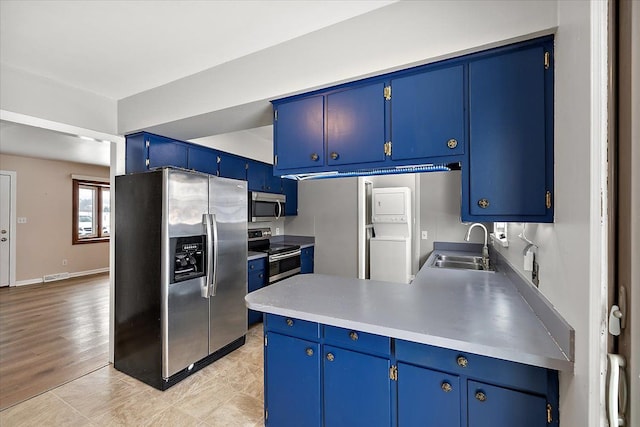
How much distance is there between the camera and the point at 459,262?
3297 mm

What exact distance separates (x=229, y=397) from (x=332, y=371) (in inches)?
49.2

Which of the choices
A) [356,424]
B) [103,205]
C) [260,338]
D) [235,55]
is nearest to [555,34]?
[235,55]

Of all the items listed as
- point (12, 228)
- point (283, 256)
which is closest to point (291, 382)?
point (283, 256)

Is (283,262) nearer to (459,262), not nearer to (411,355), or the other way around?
(459,262)

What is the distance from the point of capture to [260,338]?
321 centimetres

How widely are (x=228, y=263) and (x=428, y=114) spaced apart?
225cm

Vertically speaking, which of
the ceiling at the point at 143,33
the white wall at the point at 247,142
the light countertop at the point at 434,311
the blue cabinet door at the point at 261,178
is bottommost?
the light countertop at the point at 434,311

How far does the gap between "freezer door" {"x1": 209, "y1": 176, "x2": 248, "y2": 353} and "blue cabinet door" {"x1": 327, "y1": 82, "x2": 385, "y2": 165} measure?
141cm

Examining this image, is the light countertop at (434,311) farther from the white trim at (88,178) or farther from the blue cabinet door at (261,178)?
the white trim at (88,178)

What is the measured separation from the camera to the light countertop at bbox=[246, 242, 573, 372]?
1042 millimetres

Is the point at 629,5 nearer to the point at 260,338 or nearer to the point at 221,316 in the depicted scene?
the point at 221,316

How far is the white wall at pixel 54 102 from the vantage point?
2.05 m

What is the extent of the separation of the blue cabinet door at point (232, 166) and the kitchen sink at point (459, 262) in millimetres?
2673

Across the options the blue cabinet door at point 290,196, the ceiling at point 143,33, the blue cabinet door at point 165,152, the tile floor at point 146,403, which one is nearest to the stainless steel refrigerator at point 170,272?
the tile floor at point 146,403
